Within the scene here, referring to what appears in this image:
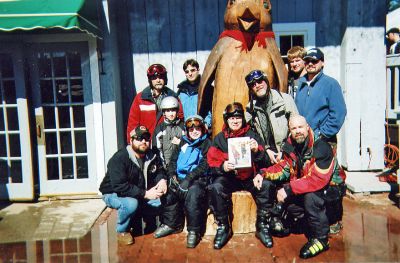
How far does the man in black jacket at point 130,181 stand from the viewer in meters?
3.85

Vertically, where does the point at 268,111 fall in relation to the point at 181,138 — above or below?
above

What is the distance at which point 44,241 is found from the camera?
159 inches

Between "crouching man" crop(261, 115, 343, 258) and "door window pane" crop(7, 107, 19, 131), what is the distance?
12.2 feet

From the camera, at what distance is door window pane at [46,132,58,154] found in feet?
18.7

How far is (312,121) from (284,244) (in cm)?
128

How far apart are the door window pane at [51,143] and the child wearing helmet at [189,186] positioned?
2.40 meters

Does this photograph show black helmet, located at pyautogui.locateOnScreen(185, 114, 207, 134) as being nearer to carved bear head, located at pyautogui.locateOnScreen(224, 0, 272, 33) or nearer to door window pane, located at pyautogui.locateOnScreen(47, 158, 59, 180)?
carved bear head, located at pyautogui.locateOnScreen(224, 0, 272, 33)

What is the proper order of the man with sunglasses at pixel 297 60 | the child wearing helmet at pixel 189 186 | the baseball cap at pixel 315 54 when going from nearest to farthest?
the child wearing helmet at pixel 189 186 → the baseball cap at pixel 315 54 → the man with sunglasses at pixel 297 60

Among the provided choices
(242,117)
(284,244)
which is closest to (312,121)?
(242,117)

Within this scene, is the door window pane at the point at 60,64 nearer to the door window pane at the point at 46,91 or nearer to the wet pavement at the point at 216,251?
the door window pane at the point at 46,91

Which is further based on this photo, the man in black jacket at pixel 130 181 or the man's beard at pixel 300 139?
the man in black jacket at pixel 130 181

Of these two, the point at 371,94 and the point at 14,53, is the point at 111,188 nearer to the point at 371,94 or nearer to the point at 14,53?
the point at 14,53

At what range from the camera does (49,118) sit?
5.67m

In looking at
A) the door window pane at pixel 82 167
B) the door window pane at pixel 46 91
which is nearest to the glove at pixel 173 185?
the door window pane at pixel 82 167
